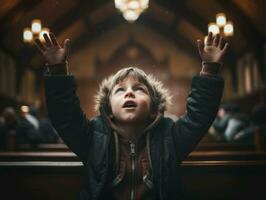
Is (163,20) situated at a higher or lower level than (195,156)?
higher

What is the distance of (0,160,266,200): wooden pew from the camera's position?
2.35 meters

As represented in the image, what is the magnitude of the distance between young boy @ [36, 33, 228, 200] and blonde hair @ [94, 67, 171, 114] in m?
0.04

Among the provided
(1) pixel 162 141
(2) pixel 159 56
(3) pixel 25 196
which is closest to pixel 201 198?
(1) pixel 162 141

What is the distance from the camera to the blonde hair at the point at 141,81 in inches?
81.1

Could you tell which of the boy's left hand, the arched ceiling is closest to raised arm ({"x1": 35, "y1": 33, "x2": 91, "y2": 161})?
the boy's left hand


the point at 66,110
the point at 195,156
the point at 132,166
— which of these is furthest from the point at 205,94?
the point at 195,156

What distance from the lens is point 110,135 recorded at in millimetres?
1978

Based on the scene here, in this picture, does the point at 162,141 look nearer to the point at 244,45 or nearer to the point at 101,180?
the point at 101,180

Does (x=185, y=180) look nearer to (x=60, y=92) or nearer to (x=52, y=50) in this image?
(x=60, y=92)

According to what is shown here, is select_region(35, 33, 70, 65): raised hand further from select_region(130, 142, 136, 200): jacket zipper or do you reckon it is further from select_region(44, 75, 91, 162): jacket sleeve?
select_region(130, 142, 136, 200): jacket zipper

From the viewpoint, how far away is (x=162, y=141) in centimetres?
199

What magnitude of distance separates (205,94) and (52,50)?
0.73 metres

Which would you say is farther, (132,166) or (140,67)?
(140,67)

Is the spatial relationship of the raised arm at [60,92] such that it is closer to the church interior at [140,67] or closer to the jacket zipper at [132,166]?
the church interior at [140,67]
